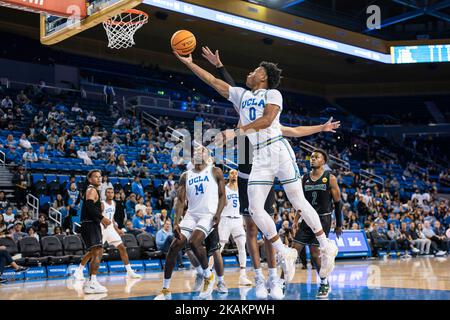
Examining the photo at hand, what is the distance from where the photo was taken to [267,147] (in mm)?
6652

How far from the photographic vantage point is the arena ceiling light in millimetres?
20719

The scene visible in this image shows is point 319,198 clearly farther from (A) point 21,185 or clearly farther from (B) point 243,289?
(A) point 21,185

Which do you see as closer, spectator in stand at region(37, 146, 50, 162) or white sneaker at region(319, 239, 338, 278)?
white sneaker at region(319, 239, 338, 278)

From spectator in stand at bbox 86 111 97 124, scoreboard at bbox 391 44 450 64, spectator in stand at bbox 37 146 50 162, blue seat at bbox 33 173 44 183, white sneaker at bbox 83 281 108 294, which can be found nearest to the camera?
white sneaker at bbox 83 281 108 294

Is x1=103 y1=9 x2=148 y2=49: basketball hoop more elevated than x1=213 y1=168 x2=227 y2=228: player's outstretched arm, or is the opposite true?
x1=103 y1=9 x2=148 y2=49: basketball hoop

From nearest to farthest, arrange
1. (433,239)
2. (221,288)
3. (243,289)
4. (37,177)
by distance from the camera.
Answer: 1. (221,288)
2. (243,289)
3. (37,177)
4. (433,239)

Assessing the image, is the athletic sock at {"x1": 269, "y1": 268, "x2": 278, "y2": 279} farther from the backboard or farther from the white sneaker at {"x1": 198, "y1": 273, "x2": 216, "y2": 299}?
the backboard

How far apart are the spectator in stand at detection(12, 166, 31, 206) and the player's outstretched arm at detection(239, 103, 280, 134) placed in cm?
1072

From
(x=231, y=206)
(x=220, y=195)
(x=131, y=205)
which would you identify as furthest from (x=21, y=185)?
(x=220, y=195)

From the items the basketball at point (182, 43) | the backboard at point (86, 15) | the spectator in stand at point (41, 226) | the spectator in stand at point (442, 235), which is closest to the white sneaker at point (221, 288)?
the basketball at point (182, 43)

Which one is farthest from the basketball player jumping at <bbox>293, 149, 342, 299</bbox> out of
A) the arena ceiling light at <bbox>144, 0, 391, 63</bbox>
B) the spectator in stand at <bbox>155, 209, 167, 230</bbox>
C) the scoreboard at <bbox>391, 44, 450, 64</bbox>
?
the scoreboard at <bbox>391, 44, 450, 64</bbox>

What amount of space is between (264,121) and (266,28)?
1844 cm

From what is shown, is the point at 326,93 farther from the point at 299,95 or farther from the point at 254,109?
the point at 254,109
